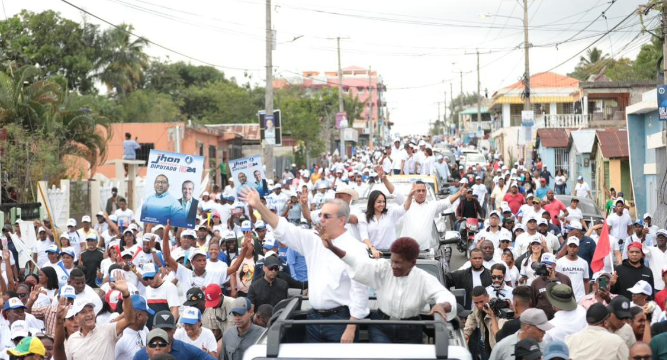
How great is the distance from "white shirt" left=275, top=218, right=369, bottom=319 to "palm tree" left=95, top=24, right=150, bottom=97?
50.0 meters

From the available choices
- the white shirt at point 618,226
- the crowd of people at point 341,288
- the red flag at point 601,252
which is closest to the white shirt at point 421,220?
the crowd of people at point 341,288

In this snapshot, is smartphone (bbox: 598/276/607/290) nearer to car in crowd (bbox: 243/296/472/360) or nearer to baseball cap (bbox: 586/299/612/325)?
baseball cap (bbox: 586/299/612/325)

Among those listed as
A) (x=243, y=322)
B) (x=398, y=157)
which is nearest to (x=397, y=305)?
(x=243, y=322)

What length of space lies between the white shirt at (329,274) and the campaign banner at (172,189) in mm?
7667

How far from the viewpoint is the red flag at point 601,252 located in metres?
12.8

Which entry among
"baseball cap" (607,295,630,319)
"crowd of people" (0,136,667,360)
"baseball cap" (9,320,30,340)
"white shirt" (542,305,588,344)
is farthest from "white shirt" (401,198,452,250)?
"baseball cap" (9,320,30,340)

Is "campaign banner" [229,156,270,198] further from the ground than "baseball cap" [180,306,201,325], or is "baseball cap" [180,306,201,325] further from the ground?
"campaign banner" [229,156,270,198]

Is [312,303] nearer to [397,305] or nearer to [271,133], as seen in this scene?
[397,305]

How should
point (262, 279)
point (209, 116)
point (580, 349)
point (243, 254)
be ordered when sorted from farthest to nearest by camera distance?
point (209, 116)
point (243, 254)
point (262, 279)
point (580, 349)

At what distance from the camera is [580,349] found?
7328 mm

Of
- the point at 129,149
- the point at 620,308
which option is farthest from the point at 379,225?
the point at 129,149

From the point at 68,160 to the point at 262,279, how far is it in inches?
741

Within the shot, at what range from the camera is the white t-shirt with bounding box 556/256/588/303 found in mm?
12023

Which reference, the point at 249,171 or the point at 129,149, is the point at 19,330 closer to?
the point at 249,171
